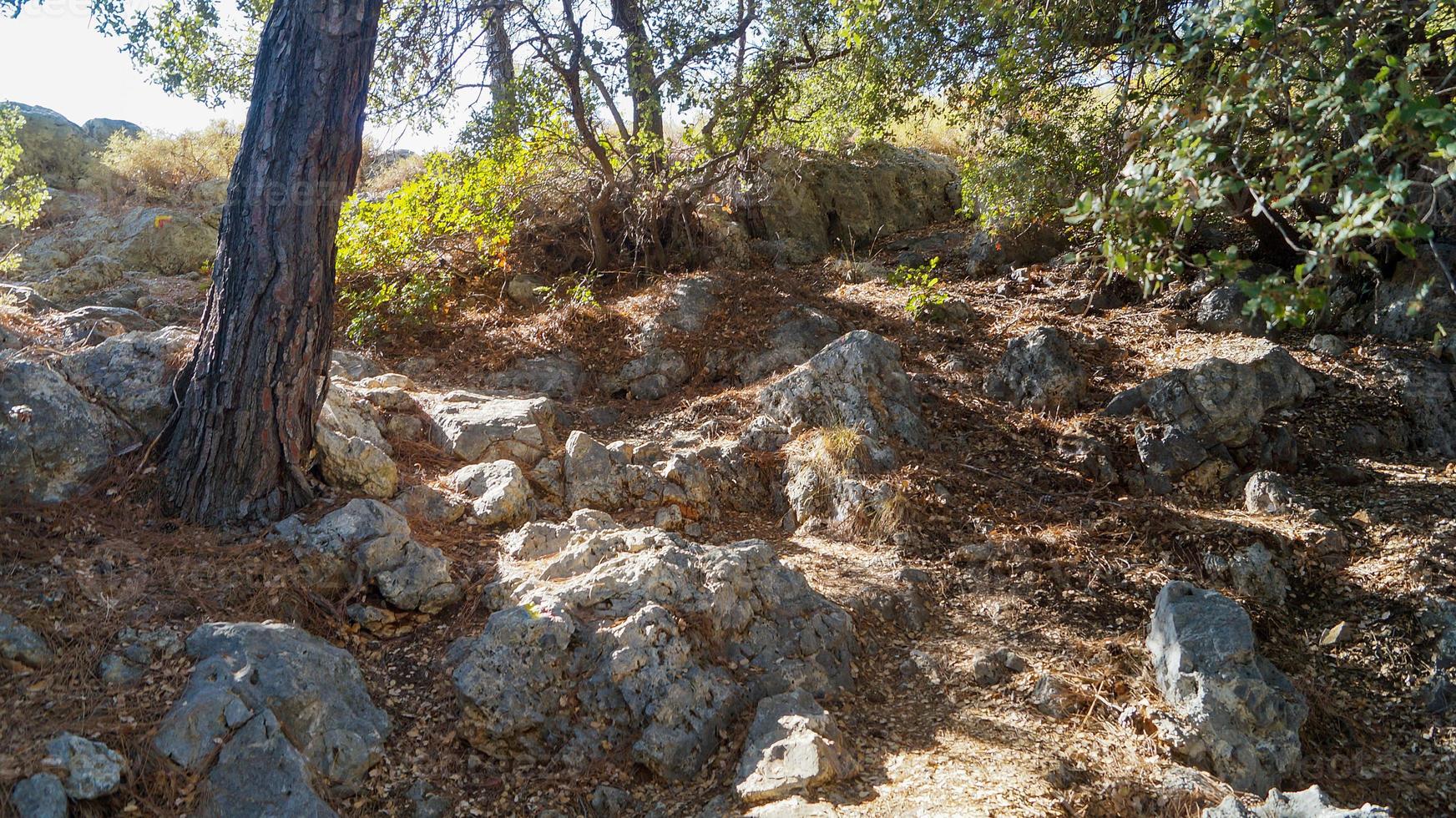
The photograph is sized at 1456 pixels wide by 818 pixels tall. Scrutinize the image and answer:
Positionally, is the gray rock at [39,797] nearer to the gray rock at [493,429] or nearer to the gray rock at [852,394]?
the gray rock at [493,429]

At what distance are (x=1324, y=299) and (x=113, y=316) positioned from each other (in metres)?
7.22

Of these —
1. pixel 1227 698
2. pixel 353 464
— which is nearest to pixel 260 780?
pixel 353 464

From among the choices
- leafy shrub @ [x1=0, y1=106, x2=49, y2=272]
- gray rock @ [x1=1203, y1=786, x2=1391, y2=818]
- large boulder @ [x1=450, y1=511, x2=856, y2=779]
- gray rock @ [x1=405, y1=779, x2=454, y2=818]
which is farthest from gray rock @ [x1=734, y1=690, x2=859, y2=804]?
leafy shrub @ [x1=0, y1=106, x2=49, y2=272]

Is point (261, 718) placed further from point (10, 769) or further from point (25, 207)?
point (25, 207)

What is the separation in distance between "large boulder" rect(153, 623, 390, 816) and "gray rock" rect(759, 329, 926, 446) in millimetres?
3728

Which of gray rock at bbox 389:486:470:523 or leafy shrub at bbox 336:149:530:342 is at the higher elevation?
leafy shrub at bbox 336:149:530:342

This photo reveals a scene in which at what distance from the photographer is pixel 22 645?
11.1 feet

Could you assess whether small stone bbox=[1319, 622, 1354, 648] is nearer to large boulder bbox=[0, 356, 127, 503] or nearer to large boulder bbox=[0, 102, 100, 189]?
large boulder bbox=[0, 356, 127, 503]

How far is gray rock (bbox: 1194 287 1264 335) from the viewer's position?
25.6 feet

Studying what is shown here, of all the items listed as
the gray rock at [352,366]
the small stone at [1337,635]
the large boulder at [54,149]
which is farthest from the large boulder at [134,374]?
the large boulder at [54,149]

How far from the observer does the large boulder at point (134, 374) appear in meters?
4.78

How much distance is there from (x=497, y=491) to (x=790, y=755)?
103 inches

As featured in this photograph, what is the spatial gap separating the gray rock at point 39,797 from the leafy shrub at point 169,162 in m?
11.4

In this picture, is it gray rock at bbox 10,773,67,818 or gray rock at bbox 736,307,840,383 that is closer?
gray rock at bbox 10,773,67,818
